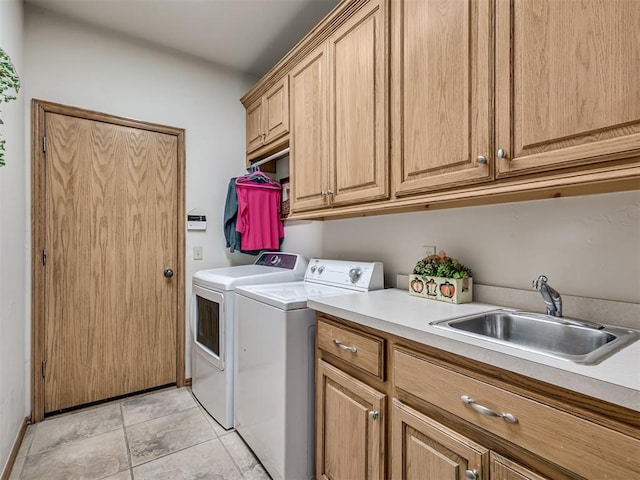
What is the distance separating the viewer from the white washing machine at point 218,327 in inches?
76.2

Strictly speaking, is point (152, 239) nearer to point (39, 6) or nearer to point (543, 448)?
point (39, 6)

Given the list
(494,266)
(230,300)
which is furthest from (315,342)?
(494,266)

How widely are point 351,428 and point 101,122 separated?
2.52 meters

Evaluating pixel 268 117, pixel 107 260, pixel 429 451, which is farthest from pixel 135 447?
pixel 268 117

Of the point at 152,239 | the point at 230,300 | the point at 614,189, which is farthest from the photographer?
the point at 152,239

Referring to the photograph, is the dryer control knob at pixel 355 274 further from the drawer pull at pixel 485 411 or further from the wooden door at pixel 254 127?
the wooden door at pixel 254 127

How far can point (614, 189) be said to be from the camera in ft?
3.44

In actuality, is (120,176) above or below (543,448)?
above

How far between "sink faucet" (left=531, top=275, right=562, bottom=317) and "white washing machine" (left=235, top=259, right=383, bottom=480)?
2.64 ft

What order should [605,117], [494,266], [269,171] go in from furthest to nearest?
[269,171]
[494,266]
[605,117]

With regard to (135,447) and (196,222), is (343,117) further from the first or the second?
(135,447)

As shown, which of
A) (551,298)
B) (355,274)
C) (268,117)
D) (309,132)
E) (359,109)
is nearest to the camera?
(551,298)

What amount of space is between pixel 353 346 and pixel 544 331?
2.23 ft

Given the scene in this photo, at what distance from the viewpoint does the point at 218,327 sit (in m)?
2.01
